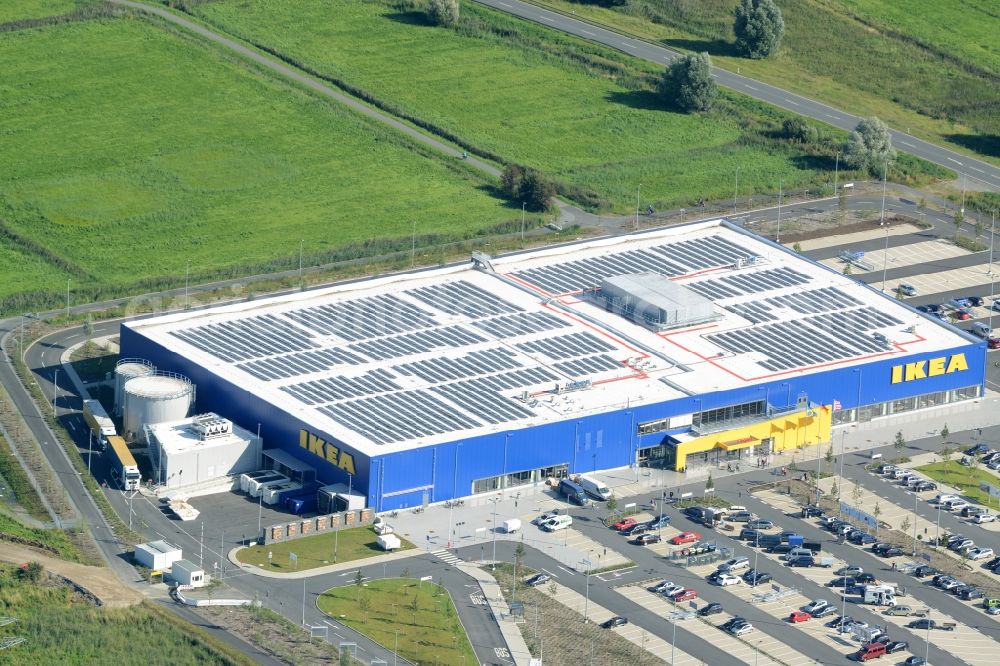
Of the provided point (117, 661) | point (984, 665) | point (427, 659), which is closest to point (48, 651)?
point (117, 661)

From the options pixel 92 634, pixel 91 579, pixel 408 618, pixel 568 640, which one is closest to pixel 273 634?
pixel 408 618

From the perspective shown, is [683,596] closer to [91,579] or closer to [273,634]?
[273,634]

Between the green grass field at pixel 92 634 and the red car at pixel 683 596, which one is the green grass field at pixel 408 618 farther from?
the red car at pixel 683 596

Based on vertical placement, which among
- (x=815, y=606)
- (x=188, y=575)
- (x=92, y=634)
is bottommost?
(x=92, y=634)

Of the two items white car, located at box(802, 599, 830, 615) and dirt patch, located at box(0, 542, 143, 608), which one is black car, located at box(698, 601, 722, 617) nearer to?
white car, located at box(802, 599, 830, 615)

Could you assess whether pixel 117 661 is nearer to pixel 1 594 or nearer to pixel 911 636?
pixel 1 594

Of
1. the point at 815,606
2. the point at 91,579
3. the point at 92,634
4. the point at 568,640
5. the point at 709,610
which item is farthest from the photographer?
the point at 815,606
